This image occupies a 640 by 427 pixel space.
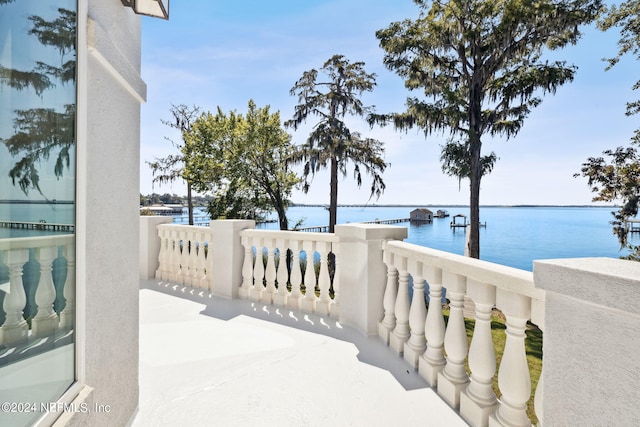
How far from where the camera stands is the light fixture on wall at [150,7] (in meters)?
1.70

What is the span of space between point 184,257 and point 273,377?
10.4 ft

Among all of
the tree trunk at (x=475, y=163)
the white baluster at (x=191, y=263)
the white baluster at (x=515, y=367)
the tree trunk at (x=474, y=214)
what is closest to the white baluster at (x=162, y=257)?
the white baluster at (x=191, y=263)

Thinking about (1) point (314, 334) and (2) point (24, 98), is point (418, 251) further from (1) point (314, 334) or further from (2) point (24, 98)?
(2) point (24, 98)

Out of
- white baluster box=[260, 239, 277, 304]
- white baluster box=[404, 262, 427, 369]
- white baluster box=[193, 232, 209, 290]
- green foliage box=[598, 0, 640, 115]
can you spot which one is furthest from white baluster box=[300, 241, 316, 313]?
green foliage box=[598, 0, 640, 115]

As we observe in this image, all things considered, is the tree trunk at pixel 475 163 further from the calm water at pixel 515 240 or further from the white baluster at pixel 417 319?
the white baluster at pixel 417 319

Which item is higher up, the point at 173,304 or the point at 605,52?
the point at 605,52

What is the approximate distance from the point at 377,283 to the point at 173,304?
2754mm

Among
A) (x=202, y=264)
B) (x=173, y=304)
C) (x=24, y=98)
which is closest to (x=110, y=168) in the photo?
(x=24, y=98)

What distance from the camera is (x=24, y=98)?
0.93m

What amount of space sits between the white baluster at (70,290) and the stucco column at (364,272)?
2160mm

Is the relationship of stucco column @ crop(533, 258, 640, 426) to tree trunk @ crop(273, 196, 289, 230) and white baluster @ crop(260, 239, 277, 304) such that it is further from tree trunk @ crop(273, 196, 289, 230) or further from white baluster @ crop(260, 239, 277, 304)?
tree trunk @ crop(273, 196, 289, 230)

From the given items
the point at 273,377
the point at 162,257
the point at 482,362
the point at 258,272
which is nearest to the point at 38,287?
the point at 273,377

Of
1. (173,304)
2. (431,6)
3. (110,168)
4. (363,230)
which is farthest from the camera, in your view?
(431,6)

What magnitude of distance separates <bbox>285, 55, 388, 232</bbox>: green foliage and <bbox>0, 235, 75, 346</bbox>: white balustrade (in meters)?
12.5
